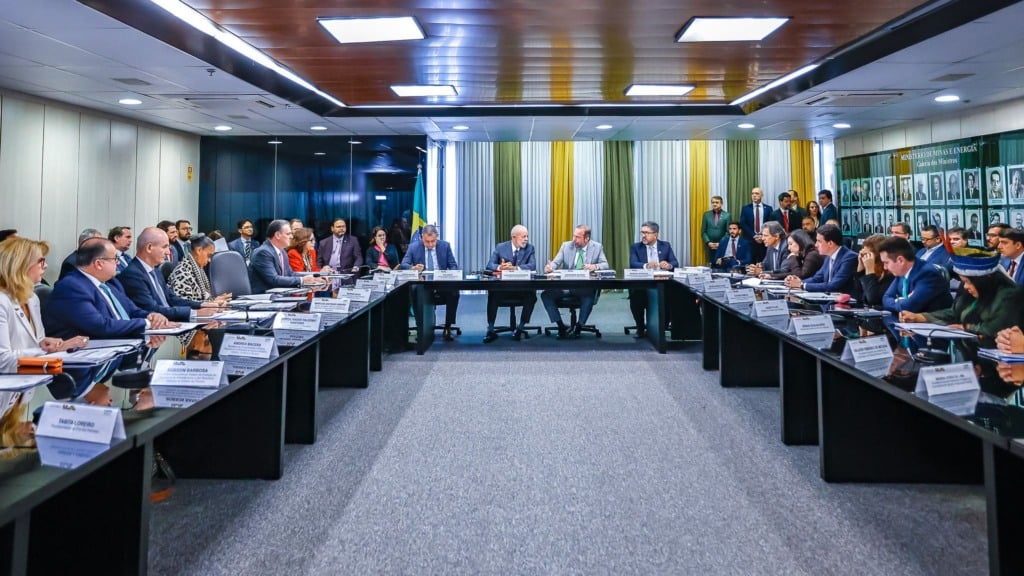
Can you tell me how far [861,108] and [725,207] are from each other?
12.7 feet

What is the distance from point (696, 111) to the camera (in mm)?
7562

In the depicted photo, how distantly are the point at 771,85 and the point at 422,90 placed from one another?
352 cm

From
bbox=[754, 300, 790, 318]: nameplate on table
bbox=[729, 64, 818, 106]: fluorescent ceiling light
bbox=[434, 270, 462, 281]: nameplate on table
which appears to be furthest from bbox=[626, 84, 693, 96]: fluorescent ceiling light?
bbox=[754, 300, 790, 318]: nameplate on table

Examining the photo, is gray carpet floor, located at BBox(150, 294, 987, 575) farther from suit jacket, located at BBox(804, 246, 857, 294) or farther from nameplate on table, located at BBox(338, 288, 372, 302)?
suit jacket, located at BBox(804, 246, 857, 294)

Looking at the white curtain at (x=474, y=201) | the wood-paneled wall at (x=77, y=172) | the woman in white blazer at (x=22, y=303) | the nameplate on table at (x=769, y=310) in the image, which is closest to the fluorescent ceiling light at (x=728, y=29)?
the nameplate on table at (x=769, y=310)

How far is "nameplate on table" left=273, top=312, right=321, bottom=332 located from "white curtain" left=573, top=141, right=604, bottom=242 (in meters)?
8.14

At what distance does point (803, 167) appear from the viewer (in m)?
10.9

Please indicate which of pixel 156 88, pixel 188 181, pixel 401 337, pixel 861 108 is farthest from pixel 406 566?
pixel 188 181

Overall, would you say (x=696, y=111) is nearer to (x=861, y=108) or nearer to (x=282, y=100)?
(x=861, y=108)

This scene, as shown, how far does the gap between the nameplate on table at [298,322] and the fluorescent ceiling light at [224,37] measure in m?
2.23

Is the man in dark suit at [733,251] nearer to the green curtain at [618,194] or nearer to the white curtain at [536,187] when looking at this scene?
the green curtain at [618,194]

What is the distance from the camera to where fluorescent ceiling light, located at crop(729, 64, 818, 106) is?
580cm

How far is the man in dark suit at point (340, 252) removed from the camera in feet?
25.8

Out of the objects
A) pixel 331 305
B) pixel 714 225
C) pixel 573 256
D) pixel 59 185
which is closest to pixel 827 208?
pixel 714 225
